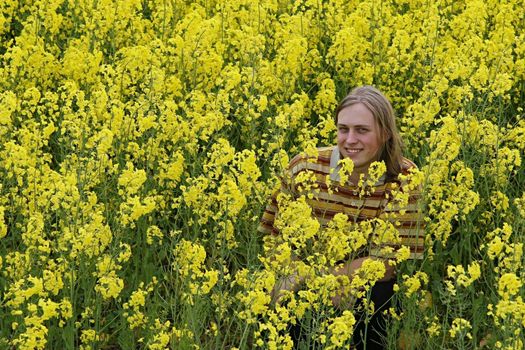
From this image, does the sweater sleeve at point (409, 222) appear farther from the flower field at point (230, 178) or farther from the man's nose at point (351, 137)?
the man's nose at point (351, 137)

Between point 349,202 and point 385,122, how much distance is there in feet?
1.32

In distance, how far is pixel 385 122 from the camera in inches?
205

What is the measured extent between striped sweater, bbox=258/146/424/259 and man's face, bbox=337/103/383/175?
12 cm

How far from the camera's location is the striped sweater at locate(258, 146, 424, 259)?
5.15 metres

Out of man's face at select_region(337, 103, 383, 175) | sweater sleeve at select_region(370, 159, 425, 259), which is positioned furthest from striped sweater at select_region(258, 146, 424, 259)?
man's face at select_region(337, 103, 383, 175)

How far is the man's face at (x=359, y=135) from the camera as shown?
16.9 feet

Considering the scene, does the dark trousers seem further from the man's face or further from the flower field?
the man's face

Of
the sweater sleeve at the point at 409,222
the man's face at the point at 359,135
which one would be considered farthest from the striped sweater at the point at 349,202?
the man's face at the point at 359,135

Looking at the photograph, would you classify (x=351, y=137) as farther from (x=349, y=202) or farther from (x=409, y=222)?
(x=409, y=222)

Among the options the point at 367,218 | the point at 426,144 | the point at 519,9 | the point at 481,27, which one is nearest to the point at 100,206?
the point at 367,218

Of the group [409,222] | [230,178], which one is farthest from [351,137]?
[230,178]

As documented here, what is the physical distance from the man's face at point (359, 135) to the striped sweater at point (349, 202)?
123 mm

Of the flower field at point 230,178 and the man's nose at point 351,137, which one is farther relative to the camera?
the man's nose at point 351,137

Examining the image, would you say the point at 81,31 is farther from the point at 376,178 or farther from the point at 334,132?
the point at 376,178
